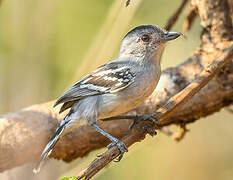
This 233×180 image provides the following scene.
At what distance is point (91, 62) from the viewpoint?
4961mm

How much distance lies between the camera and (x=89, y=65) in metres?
4.96

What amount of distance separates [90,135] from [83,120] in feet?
1.25

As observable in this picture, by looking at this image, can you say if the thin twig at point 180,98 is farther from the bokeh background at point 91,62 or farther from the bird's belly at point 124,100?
the bokeh background at point 91,62

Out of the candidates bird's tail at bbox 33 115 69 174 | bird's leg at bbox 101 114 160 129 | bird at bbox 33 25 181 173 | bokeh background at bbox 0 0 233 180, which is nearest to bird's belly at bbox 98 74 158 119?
bird at bbox 33 25 181 173

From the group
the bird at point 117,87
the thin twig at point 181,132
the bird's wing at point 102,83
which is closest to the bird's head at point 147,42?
the bird at point 117,87

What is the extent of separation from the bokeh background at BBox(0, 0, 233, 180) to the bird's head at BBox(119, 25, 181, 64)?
1.60ft

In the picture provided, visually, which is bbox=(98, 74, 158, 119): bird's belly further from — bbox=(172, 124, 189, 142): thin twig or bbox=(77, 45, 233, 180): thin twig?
bbox=(172, 124, 189, 142): thin twig

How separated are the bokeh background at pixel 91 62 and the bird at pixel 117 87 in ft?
1.71

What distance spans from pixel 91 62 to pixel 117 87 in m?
1.01

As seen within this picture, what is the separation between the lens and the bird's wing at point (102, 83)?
4.00m

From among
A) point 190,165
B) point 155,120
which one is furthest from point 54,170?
point 190,165

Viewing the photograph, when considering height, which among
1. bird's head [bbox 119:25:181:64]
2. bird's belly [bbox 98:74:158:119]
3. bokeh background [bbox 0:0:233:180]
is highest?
bird's head [bbox 119:25:181:64]

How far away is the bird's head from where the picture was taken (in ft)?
13.8

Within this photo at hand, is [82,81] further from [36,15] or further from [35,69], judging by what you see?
[36,15]
